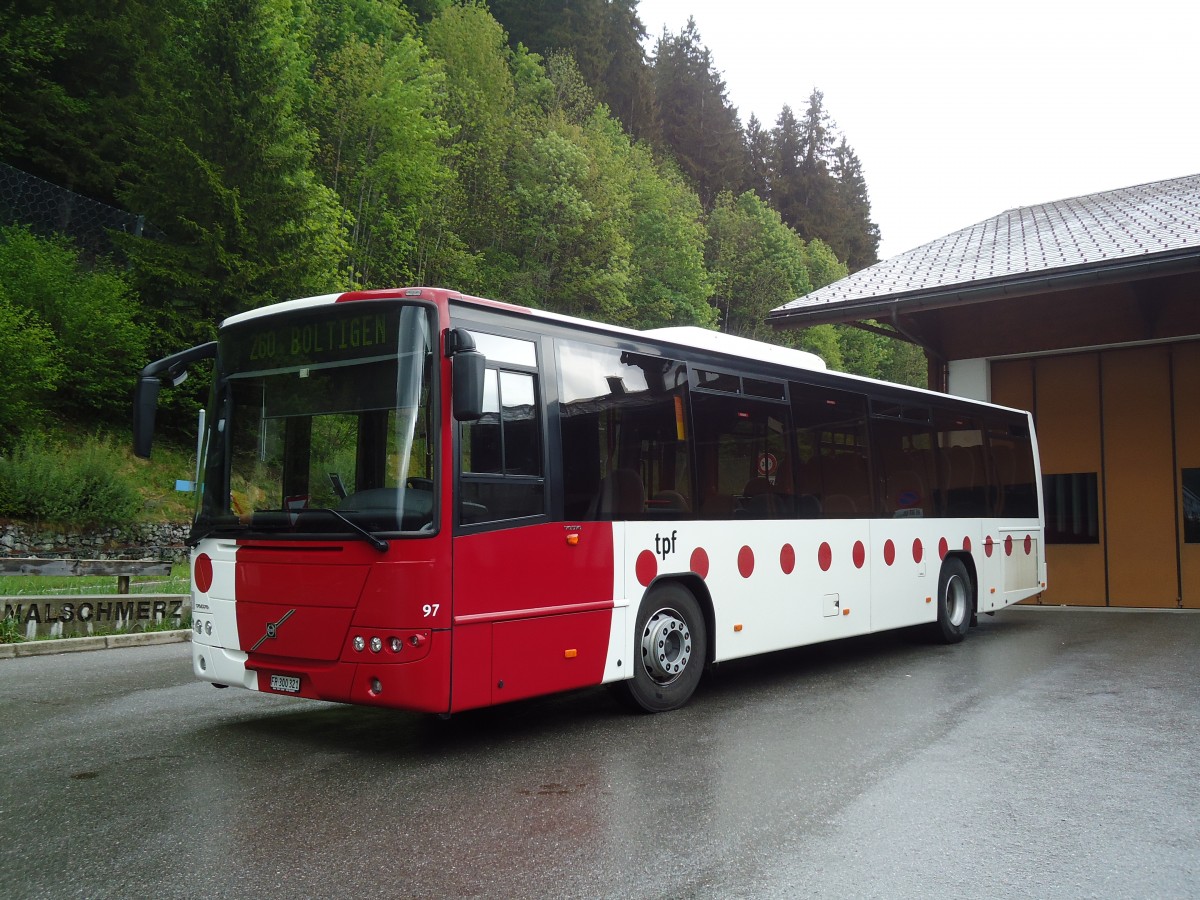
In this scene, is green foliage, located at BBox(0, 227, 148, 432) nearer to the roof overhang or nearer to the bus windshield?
the roof overhang

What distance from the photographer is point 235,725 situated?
7609mm

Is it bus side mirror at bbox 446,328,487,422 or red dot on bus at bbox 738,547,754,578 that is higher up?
bus side mirror at bbox 446,328,487,422

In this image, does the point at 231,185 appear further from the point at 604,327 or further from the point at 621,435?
the point at 621,435

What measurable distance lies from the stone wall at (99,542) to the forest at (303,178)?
187 centimetres

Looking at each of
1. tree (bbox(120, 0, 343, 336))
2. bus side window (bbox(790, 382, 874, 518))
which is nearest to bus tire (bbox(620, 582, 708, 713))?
bus side window (bbox(790, 382, 874, 518))

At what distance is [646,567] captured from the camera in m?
7.74

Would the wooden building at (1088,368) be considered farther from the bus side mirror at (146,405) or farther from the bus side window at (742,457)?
the bus side mirror at (146,405)

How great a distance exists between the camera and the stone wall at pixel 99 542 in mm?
21156

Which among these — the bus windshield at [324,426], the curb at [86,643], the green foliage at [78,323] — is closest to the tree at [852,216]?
the green foliage at [78,323]

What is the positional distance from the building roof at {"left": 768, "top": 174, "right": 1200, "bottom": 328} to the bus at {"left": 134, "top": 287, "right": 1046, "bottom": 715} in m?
8.06

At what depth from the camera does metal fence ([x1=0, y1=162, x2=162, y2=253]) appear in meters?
30.5

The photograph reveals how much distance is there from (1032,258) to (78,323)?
2267 centimetres

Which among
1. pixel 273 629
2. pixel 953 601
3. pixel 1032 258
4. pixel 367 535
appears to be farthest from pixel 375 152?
pixel 367 535

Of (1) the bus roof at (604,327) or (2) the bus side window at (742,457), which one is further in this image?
(2) the bus side window at (742,457)
